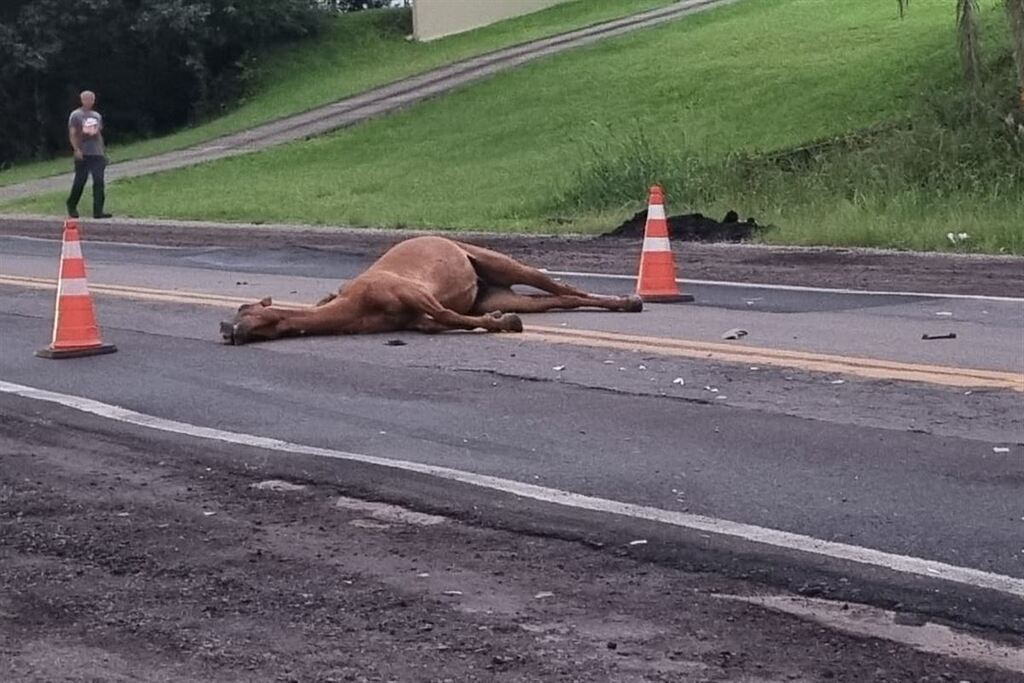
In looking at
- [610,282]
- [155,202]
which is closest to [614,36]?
[155,202]

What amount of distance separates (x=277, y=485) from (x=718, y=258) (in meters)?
10.4

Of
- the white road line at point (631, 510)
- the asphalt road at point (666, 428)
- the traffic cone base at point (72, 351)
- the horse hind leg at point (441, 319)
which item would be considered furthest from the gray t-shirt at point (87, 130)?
the white road line at point (631, 510)

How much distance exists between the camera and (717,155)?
2581 cm

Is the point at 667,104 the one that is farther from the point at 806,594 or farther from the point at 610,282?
the point at 806,594

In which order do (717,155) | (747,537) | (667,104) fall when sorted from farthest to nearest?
1. (667,104)
2. (717,155)
3. (747,537)

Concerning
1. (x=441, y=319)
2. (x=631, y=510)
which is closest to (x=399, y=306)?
(x=441, y=319)

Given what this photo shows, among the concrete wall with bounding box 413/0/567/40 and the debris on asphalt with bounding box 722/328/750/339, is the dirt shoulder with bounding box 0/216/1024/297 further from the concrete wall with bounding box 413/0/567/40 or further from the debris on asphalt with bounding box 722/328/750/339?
the concrete wall with bounding box 413/0/567/40

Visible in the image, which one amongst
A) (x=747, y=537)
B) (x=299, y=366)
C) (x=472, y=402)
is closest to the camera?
(x=747, y=537)

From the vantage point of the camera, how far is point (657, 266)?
13.0m

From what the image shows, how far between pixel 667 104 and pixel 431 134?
17.3 ft

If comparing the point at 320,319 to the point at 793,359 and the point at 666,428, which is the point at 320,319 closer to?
the point at 793,359

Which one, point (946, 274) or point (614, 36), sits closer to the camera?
point (946, 274)

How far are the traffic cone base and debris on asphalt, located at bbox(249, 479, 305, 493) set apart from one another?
→ 4.27 metres

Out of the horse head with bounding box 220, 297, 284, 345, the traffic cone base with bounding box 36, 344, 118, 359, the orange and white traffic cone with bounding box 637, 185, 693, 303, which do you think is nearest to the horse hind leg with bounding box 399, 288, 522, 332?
the horse head with bounding box 220, 297, 284, 345
